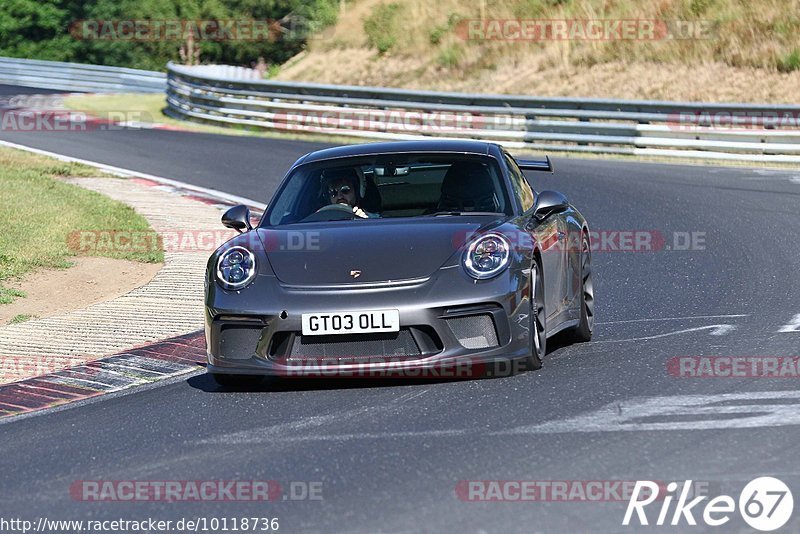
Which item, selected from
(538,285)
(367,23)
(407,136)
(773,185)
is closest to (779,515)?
(538,285)

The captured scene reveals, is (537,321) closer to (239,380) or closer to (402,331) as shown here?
(402,331)

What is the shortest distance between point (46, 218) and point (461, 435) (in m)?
10.4

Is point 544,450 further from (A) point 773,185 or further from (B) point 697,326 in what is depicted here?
(A) point 773,185

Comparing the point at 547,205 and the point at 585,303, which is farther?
the point at 585,303

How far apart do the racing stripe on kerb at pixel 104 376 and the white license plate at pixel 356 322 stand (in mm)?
1563

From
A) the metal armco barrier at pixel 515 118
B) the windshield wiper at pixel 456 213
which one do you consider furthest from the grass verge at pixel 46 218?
the metal armco barrier at pixel 515 118

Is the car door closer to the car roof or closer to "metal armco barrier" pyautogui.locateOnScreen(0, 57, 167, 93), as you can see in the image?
the car roof

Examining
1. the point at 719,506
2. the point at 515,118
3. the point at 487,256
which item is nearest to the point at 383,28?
the point at 515,118

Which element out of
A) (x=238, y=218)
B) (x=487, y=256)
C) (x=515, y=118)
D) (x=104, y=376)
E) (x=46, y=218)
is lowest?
(x=515, y=118)

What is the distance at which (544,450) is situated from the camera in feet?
18.7

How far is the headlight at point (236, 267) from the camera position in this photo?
7.54m

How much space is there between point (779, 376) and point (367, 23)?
112 feet

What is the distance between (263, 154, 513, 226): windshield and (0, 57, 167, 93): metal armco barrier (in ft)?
105

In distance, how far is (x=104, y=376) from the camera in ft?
27.7
